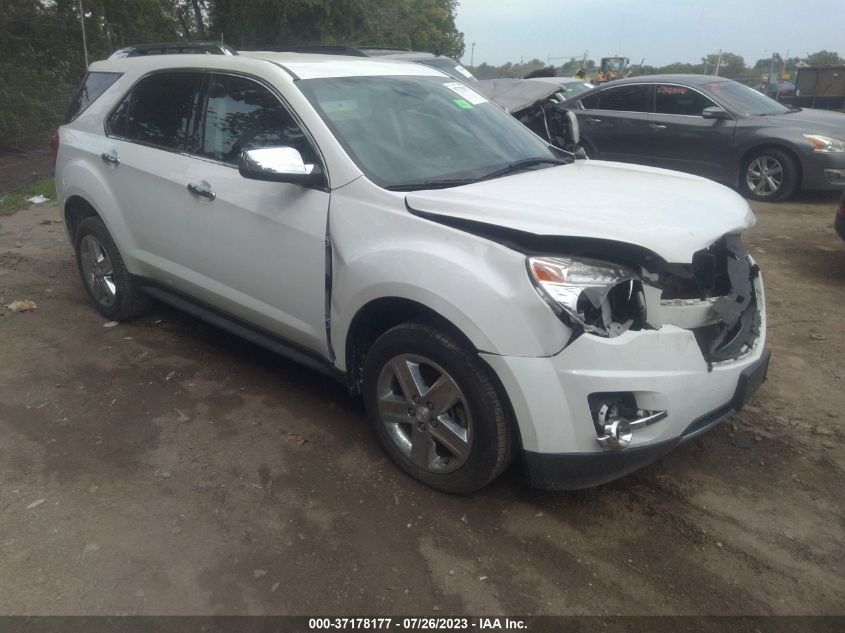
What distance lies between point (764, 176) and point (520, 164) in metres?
6.46

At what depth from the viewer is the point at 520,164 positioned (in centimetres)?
391

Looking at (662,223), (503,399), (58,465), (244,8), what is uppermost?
(244,8)

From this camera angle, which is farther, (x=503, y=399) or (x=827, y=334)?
(x=827, y=334)

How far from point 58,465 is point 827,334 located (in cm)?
480

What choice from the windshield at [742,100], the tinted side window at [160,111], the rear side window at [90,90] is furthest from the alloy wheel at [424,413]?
the windshield at [742,100]

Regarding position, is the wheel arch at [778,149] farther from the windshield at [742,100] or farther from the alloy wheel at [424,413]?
the alloy wheel at [424,413]

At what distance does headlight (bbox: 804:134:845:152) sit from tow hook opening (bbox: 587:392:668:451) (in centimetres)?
727

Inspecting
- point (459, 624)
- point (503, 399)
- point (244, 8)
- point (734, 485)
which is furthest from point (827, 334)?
point (244, 8)

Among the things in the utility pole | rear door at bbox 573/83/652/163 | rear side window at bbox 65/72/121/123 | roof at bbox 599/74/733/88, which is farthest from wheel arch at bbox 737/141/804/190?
the utility pole

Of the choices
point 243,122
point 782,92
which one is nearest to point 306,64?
point 243,122

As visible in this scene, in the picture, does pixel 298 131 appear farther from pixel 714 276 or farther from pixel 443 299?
pixel 714 276

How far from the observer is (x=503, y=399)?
9.54 ft

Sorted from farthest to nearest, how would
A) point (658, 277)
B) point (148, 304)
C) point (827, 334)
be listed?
point (148, 304)
point (827, 334)
point (658, 277)

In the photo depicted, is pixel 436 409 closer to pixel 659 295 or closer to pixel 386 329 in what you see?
pixel 386 329
